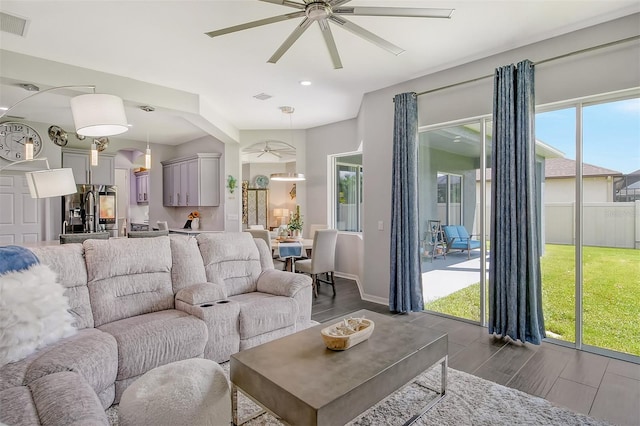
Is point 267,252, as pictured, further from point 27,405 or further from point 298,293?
point 27,405

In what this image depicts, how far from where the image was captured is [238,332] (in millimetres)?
2891

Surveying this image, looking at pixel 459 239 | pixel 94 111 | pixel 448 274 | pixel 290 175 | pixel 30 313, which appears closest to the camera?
pixel 30 313

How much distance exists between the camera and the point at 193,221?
7.62 meters

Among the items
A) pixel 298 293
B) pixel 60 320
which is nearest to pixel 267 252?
pixel 298 293

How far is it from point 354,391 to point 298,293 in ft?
5.90

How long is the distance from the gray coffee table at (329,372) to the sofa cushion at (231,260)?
1.39 metres

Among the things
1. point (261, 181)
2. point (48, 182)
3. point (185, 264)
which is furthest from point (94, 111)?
point (261, 181)

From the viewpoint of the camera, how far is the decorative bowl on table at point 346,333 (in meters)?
2.00

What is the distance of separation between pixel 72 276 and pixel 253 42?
260 centimetres

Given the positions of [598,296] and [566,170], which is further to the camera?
[566,170]

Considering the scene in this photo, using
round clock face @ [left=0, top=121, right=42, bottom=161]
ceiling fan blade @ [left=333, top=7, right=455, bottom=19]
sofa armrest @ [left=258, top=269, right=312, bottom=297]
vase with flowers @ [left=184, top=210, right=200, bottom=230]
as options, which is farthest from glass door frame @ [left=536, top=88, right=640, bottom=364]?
round clock face @ [left=0, top=121, right=42, bottom=161]

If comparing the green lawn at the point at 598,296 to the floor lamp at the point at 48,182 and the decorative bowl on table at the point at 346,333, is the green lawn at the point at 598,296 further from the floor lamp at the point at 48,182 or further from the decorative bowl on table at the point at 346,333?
the floor lamp at the point at 48,182

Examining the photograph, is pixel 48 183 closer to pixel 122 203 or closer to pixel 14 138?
pixel 14 138

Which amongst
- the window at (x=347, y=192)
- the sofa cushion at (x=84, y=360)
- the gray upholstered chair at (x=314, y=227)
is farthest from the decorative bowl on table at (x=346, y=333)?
the window at (x=347, y=192)
